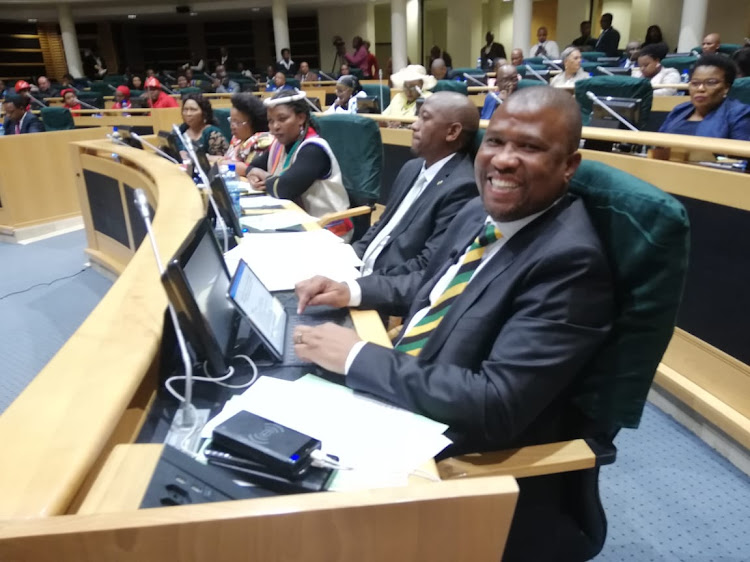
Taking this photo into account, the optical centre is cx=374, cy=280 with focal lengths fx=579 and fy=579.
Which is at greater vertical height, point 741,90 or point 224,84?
point 224,84

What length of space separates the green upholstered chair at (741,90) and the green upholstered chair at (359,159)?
220cm

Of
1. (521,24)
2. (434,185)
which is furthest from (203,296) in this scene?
(521,24)

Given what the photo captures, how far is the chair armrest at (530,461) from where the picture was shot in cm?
99

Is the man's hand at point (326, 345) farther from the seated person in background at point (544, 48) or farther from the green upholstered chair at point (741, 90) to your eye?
the seated person in background at point (544, 48)

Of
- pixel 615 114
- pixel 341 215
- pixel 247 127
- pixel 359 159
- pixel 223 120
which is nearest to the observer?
pixel 615 114

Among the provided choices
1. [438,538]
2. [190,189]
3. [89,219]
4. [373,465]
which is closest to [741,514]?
[373,465]

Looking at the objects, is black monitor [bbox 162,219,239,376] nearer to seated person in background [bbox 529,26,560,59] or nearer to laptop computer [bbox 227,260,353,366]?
laptop computer [bbox 227,260,353,366]

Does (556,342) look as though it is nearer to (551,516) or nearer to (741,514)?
(551,516)

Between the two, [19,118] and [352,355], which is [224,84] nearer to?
[19,118]

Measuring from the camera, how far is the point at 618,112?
2.67m

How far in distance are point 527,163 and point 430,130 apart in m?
0.94

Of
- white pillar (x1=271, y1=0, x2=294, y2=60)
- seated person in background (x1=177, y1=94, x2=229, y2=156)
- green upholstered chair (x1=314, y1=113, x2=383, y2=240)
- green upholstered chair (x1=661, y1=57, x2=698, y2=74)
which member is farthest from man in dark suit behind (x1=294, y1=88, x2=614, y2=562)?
white pillar (x1=271, y1=0, x2=294, y2=60)

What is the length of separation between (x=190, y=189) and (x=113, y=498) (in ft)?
5.63

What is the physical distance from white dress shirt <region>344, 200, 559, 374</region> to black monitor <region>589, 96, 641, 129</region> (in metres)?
1.67
